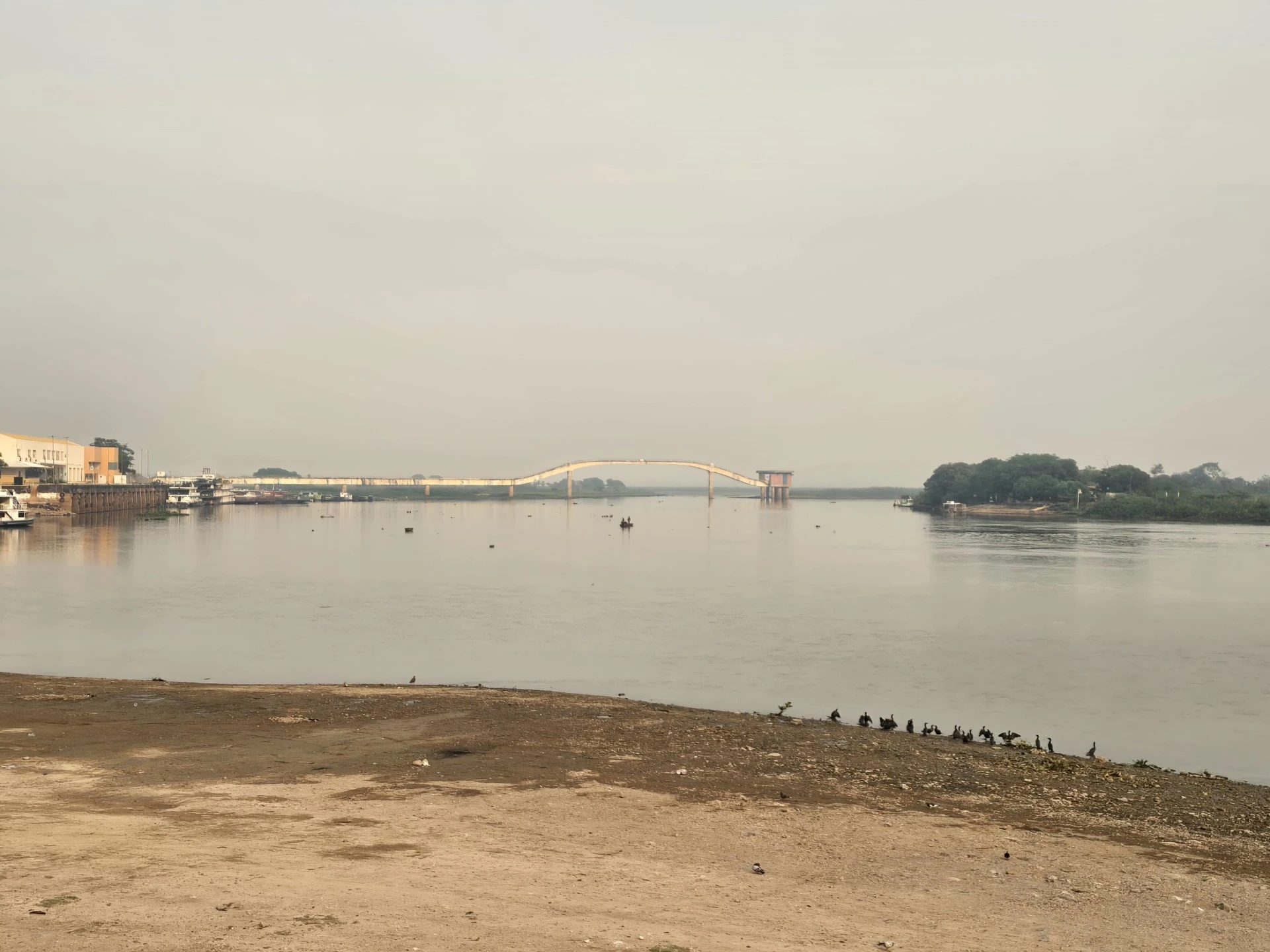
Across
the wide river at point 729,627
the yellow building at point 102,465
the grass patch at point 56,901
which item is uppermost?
the yellow building at point 102,465

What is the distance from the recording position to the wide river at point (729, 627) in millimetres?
24203

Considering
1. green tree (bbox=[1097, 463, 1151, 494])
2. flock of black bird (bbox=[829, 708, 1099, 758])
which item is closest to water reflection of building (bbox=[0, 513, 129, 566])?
flock of black bird (bbox=[829, 708, 1099, 758])

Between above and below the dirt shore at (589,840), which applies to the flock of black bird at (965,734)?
below

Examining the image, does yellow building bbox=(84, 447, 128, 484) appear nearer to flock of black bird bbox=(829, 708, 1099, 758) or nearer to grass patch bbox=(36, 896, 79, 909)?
flock of black bird bbox=(829, 708, 1099, 758)

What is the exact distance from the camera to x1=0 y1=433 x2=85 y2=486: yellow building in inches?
5167

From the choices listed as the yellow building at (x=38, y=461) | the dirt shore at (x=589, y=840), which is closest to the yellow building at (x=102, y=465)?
the yellow building at (x=38, y=461)

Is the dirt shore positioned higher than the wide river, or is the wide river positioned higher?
the dirt shore

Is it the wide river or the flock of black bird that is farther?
the wide river

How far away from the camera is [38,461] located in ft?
486

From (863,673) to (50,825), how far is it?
2191cm

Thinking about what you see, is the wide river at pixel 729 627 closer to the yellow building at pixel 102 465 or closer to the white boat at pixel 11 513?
the white boat at pixel 11 513

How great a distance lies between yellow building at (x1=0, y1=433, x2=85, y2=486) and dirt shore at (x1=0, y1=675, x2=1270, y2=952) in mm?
134052

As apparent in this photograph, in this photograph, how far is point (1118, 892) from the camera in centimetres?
962

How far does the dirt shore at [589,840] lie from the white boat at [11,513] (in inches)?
3847
